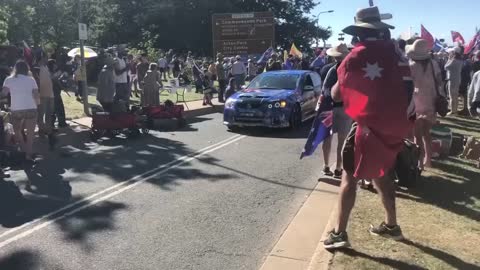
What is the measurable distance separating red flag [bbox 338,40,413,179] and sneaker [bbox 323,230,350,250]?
602 mm

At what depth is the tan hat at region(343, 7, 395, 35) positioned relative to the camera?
4352 millimetres

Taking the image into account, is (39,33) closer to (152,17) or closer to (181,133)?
(152,17)

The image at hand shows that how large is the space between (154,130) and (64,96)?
7.21 m

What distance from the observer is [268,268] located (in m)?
4.43

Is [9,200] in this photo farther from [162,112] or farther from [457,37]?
[457,37]

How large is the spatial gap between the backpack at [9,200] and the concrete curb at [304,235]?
3.21 meters

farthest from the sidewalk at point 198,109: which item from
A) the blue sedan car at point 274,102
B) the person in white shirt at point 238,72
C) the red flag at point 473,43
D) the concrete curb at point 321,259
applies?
the concrete curb at point 321,259

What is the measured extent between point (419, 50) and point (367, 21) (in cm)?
295

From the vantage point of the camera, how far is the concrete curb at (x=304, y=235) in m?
4.53

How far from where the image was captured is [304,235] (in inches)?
205

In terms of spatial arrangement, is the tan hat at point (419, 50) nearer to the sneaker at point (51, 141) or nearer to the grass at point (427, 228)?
the grass at point (427, 228)

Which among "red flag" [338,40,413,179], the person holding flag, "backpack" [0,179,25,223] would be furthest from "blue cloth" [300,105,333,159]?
the person holding flag

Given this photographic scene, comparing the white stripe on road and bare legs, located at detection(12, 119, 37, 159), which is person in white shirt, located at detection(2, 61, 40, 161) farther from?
the white stripe on road

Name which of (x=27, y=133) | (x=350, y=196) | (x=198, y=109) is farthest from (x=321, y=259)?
(x=198, y=109)
